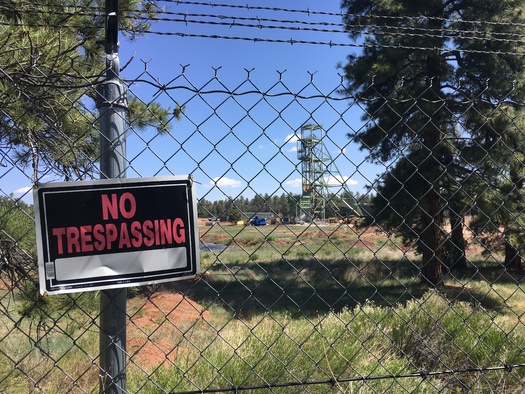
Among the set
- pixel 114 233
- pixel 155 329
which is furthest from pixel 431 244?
pixel 114 233

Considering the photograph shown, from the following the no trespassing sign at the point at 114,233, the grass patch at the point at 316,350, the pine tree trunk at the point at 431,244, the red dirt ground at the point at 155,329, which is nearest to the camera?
the no trespassing sign at the point at 114,233

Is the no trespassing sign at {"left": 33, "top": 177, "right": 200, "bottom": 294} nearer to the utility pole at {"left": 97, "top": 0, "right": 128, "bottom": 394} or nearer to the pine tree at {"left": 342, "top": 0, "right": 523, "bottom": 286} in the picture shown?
the utility pole at {"left": 97, "top": 0, "right": 128, "bottom": 394}

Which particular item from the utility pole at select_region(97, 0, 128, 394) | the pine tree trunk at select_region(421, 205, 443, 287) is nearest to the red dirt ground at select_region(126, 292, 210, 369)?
the utility pole at select_region(97, 0, 128, 394)

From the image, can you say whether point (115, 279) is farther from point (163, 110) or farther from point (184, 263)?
point (163, 110)

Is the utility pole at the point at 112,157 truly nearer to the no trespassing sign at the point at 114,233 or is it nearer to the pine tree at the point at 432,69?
the no trespassing sign at the point at 114,233

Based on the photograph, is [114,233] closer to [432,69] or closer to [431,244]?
[431,244]

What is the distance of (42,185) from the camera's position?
1327 millimetres

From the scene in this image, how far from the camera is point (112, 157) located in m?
1.41

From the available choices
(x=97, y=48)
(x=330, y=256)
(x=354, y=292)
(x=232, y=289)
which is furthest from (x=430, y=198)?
(x=330, y=256)

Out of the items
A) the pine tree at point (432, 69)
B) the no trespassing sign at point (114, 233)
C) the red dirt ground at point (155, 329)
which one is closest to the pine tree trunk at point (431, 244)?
the pine tree at point (432, 69)

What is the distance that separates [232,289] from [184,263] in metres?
12.9

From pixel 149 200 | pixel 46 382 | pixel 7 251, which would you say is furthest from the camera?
pixel 46 382

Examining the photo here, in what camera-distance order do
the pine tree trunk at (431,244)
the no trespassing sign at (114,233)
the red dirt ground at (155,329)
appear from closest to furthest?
the no trespassing sign at (114,233) < the red dirt ground at (155,329) < the pine tree trunk at (431,244)

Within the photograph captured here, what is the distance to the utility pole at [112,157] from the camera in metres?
1.41
